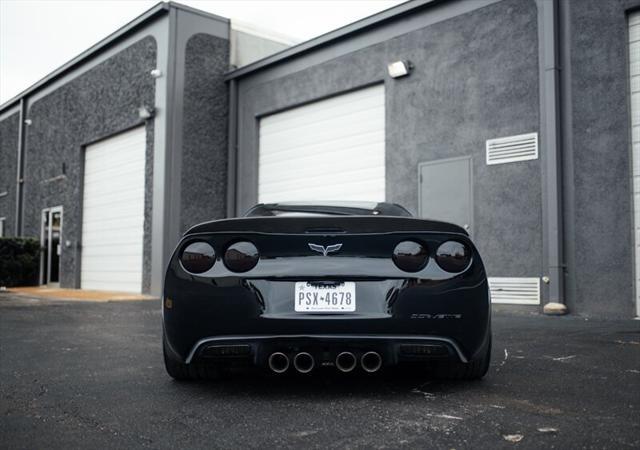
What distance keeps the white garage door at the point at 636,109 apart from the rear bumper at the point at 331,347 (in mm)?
5025

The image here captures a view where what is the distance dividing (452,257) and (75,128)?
14701 millimetres

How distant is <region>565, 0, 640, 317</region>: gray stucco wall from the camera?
701 cm

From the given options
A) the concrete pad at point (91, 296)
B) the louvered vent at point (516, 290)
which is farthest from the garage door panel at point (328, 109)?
the concrete pad at point (91, 296)

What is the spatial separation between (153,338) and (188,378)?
2252 millimetres

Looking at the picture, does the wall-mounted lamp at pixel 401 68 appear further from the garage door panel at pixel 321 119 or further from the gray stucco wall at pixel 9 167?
the gray stucco wall at pixel 9 167

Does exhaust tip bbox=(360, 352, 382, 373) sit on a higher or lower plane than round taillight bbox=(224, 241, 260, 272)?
lower

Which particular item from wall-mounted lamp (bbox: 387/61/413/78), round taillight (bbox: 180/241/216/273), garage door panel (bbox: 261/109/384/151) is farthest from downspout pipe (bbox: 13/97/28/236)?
round taillight (bbox: 180/241/216/273)

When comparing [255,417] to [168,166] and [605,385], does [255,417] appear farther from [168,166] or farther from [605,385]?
[168,166]

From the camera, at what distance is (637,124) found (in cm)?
707

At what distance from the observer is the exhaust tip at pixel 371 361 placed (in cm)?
272

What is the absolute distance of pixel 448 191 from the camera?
28.8ft

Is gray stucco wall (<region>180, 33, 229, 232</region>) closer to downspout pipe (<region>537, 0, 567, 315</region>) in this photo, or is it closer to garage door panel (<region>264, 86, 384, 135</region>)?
garage door panel (<region>264, 86, 384, 135</region>)

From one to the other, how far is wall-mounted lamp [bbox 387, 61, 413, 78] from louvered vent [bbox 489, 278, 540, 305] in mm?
3330

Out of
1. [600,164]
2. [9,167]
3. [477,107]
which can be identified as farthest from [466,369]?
[9,167]
